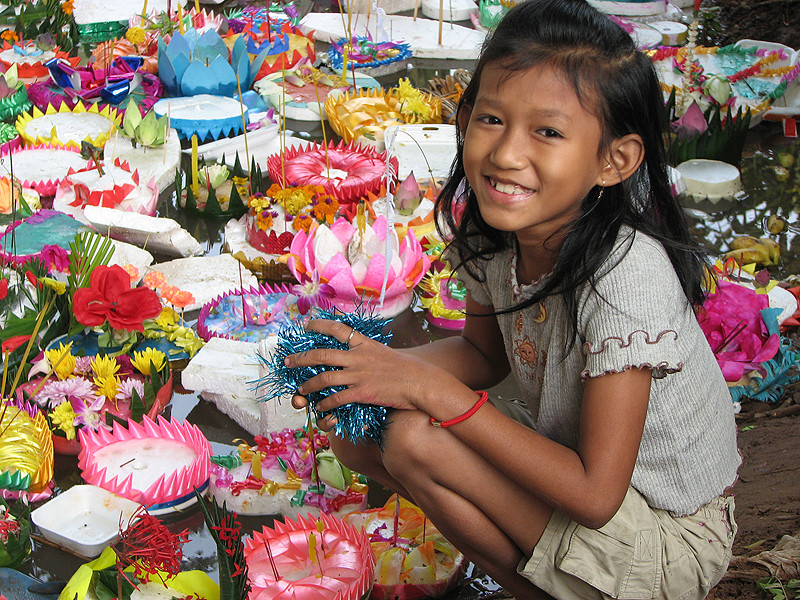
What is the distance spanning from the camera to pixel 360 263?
2.41m

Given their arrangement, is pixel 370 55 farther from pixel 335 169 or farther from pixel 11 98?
pixel 11 98

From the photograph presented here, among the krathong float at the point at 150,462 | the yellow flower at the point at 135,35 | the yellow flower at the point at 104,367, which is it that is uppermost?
the yellow flower at the point at 135,35

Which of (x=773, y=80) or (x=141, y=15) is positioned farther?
(x=141, y=15)

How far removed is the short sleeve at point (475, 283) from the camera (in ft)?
5.44

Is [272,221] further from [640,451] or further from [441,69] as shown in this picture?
[441,69]

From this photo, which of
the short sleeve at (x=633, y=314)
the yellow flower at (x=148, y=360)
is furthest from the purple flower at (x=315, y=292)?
the short sleeve at (x=633, y=314)

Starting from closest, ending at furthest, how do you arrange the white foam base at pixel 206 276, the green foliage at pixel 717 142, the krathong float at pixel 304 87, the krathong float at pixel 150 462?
the krathong float at pixel 150 462 < the white foam base at pixel 206 276 < the green foliage at pixel 717 142 < the krathong float at pixel 304 87

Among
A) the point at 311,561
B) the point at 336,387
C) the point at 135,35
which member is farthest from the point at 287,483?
the point at 135,35

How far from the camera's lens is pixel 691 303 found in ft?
4.73

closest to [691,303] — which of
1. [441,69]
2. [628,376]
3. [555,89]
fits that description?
[628,376]

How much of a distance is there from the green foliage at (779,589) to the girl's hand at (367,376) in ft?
2.46

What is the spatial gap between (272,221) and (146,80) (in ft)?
4.38

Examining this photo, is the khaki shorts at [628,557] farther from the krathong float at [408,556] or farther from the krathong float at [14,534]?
the krathong float at [14,534]

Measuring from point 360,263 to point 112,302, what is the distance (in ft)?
2.21
